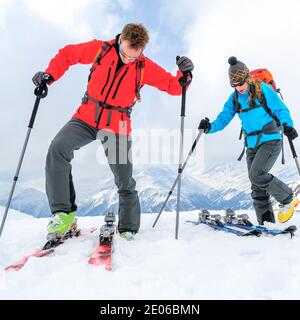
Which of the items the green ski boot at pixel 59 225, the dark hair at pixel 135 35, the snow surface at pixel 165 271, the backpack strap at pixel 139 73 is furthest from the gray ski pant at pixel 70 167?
A: the dark hair at pixel 135 35

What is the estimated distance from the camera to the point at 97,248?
4.24 meters

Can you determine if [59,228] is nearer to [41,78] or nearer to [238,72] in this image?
[41,78]

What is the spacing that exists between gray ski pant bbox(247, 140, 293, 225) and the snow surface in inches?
62.8

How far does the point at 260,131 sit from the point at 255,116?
307mm

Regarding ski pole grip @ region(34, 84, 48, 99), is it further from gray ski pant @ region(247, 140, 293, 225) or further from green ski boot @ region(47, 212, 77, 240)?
gray ski pant @ region(247, 140, 293, 225)

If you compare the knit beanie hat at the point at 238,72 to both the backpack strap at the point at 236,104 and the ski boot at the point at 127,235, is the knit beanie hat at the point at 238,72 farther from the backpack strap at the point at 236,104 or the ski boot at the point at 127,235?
the ski boot at the point at 127,235

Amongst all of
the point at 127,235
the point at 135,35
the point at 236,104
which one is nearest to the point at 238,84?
the point at 236,104

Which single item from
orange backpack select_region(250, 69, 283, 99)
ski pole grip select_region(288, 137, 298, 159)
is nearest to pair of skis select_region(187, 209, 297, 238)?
ski pole grip select_region(288, 137, 298, 159)

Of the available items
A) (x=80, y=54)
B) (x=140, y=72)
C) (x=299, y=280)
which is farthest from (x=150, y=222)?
(x=299, y=280)
